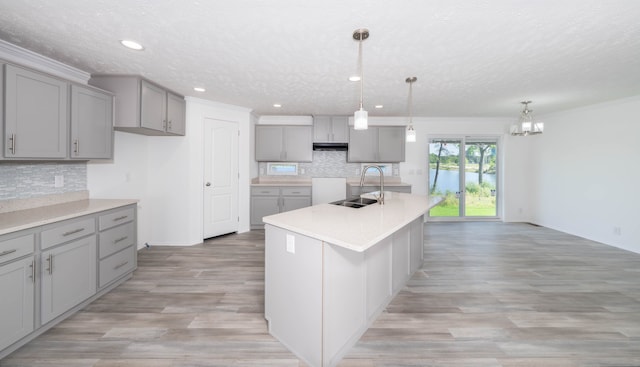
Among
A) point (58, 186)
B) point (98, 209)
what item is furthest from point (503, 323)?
point (58, 186)

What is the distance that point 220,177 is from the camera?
4.48m

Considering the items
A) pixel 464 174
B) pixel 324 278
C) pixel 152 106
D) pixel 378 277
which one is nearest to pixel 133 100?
pixel 152 106

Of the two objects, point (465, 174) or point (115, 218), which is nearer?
point (115, 218)

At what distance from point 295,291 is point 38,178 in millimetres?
2814

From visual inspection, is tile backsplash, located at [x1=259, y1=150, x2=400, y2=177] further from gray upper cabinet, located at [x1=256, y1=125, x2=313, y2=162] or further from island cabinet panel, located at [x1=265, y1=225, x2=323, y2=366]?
island cabinet panel, located at [x1=265, y1=225, x2=323, y2=366]

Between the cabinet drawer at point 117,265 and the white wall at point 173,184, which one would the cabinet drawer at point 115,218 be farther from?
the white wall at point 173,184

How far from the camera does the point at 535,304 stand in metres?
2.41

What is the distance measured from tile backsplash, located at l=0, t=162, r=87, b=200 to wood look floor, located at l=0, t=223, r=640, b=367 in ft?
3.97

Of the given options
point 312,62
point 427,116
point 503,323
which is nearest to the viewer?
point 503,323

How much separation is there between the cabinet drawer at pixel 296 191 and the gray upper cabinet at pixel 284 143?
66cm

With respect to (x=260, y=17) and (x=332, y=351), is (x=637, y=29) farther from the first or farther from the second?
(x=332, y=351)

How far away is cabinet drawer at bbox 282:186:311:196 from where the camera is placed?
513cm

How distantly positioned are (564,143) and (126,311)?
7240 millimetres

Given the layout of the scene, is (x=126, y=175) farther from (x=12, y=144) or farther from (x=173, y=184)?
(x=12, y=144)
